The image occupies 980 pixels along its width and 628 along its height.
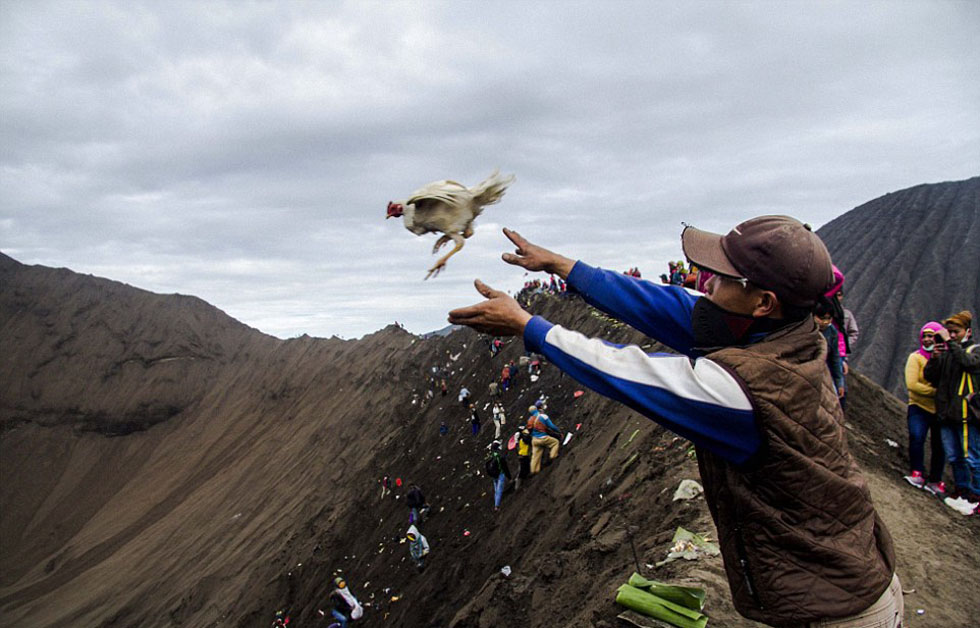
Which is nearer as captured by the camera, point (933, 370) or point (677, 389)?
point (677, 389)

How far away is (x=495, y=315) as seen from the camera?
161cm

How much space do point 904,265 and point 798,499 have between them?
34.3 meters

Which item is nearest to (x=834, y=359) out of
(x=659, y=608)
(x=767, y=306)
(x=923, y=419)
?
(x=923, y=419)

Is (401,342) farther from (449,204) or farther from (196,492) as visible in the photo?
(449,204)

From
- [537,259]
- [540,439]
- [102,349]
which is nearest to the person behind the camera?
[537,259]

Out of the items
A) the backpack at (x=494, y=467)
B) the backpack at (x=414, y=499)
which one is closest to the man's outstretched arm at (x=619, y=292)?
the backpack at (x=494, y=467)

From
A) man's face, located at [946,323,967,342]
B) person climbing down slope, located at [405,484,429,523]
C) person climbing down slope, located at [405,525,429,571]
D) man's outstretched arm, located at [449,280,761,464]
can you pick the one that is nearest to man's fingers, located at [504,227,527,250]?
man's outstretched arm, located at [449,280,761,464]

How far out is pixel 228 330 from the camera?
47312 millimetres

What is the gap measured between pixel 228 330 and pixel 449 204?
167ft

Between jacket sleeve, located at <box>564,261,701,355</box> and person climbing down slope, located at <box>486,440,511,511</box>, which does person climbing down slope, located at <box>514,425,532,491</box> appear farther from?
jacket sleeve, located at <box>564,261,701,355</box>

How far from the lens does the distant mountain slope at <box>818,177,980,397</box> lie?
2406 centimetres

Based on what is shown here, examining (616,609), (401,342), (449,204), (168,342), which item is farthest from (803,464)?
(168,342)

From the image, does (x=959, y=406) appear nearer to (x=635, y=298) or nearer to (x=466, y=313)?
(x=635, y=298)

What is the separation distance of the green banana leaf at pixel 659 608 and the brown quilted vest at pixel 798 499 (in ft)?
4.53
